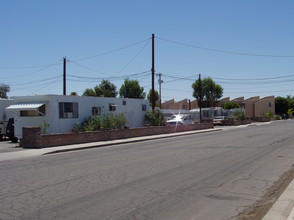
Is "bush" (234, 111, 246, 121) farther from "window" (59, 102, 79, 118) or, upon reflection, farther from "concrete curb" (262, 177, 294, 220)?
"concrete curb" (262, 177, 294, 220)

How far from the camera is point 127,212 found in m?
6.50

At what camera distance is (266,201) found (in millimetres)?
7344

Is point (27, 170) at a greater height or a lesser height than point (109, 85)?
lesser

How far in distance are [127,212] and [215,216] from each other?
5.28 feet

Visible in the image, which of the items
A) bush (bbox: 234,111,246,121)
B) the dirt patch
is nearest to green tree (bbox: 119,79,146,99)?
bush (bbox: 234,111,246,121)

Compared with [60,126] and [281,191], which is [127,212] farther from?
[60,126]

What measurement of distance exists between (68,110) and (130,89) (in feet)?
157

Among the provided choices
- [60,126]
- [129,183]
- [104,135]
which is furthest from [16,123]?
[129,183]

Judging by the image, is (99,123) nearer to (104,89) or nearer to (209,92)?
(104,89)

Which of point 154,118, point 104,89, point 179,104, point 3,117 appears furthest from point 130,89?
point 3,117

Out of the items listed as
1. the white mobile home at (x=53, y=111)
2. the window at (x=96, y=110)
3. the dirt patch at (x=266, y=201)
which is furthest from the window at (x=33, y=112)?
the dirt patch at (x=266, y=201)

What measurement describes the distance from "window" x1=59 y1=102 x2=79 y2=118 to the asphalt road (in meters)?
12.9

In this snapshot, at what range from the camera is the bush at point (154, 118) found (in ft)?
114

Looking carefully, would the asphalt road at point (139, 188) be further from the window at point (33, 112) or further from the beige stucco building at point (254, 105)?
the beige stucco building at point (254, 105)
